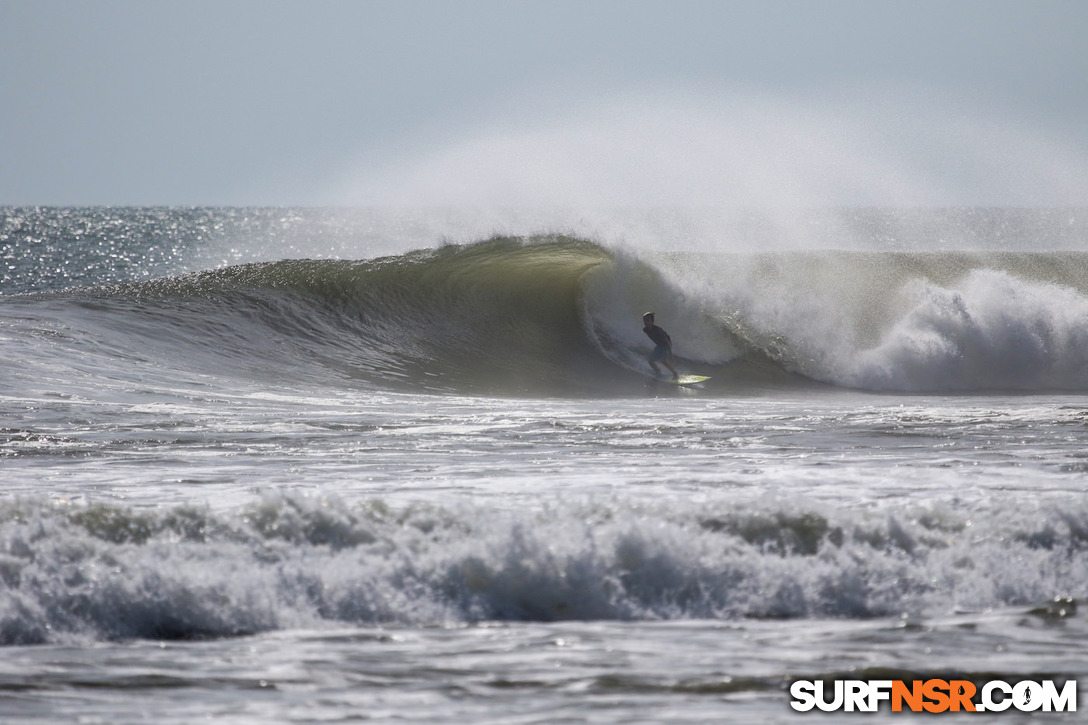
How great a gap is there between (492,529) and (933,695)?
2.24m

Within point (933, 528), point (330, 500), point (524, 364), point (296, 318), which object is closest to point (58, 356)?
point (296, 318)

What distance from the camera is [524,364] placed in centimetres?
1522

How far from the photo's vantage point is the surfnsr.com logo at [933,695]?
12.0ft

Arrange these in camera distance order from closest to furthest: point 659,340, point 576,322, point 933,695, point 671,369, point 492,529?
point 933,695, point 492,529, point 671,369, point 659,340, point 576,322

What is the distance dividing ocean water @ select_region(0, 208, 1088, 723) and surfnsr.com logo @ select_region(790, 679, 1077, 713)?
71 mm

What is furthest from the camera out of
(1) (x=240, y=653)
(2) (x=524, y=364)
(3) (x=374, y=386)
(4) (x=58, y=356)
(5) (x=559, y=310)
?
(5) (x=559, y=310)

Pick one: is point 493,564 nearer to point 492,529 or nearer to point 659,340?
point 492,529

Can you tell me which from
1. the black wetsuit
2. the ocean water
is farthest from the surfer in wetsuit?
the ocean water

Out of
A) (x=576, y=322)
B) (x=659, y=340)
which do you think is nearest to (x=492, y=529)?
(x=659, y=340)

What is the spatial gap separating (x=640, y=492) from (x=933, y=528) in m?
1.58

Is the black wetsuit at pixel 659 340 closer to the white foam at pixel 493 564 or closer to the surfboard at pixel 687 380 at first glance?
the surfboard at pixel 687 380

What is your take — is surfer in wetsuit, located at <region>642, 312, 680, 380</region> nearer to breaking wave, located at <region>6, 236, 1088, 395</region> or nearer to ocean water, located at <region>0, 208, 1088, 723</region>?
breaking wave, located at <region>6, 236, 1088, 395</region>

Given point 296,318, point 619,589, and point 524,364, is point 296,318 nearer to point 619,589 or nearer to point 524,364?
point 524,364

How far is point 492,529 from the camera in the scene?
17.6 ft
